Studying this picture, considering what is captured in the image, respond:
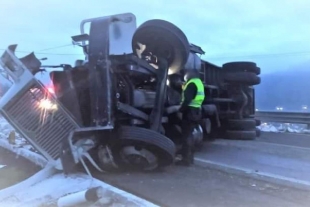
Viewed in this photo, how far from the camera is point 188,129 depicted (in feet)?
19.7

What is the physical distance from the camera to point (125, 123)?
16.6 feet

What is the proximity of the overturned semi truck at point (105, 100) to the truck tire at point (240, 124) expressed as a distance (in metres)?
3.52

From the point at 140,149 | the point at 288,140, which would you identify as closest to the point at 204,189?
the point at 140,149

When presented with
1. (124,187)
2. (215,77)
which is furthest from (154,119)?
(215,77)

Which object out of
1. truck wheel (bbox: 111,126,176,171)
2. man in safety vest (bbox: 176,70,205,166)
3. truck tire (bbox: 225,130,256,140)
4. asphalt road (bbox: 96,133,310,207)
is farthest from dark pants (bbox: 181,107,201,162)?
truck tire (bbox: 225,130,256,140)

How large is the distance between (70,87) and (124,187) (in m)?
1.75

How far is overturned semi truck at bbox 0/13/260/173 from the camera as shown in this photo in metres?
4.67

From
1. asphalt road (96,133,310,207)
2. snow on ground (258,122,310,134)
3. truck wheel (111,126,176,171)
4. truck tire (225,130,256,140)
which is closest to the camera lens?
asphalt road (96,133,310,207)

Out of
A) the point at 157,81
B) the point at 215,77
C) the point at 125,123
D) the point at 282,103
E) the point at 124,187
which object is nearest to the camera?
the point at 124,187

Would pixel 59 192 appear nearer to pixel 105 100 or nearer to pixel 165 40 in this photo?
pixel 105 100

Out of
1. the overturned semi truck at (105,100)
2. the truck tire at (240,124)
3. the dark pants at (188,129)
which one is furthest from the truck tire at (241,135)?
the overturned semi truck at (105,100)

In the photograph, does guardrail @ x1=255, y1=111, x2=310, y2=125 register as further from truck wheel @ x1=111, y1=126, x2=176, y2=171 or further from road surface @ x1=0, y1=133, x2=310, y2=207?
truck wheel @ x1=111, y1=126, x2=176, y2=171

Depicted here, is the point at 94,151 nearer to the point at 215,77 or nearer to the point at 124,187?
A: the point at 124,187

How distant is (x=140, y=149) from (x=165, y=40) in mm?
1745
